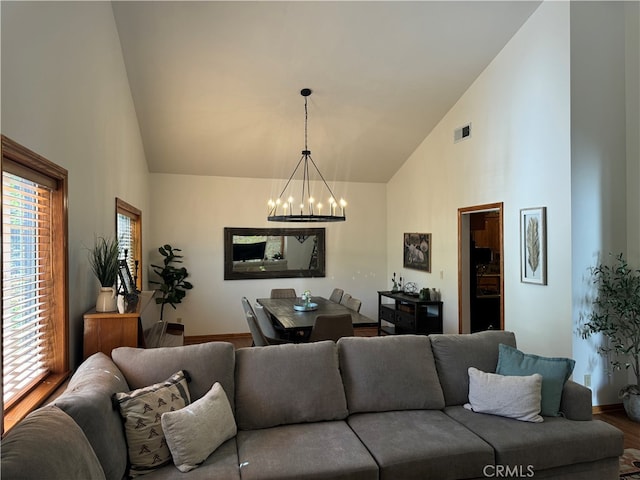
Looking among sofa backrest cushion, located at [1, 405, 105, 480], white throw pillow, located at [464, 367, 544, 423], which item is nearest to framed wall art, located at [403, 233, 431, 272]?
white throw pillow, located at [464, 367, 544, 423]

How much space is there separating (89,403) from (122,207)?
9.21ft

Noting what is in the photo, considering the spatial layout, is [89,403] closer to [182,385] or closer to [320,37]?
[182,385]

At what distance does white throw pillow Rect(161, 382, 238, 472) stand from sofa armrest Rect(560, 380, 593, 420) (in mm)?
2094

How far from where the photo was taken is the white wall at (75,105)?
1.85 metres

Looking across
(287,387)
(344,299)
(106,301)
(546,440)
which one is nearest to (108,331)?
(106,301)

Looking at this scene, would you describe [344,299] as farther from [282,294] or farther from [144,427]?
[144,427]

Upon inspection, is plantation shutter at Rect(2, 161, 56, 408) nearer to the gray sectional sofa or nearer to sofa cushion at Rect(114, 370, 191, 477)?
the gray sectional sofa

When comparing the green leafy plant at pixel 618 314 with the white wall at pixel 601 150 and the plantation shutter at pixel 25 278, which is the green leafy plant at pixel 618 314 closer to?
the white wall at pixel 601 150

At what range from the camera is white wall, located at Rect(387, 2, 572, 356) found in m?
3.80

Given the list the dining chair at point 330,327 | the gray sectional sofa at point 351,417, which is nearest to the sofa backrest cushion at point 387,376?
the gray sectional sofa at point 351,417

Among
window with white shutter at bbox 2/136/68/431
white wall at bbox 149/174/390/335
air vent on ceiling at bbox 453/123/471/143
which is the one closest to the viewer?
window with white shutter at bbox 2/136/68/431

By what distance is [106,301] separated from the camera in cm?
283

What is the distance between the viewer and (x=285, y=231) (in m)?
7.21

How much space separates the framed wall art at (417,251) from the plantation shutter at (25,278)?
492 centimetres
